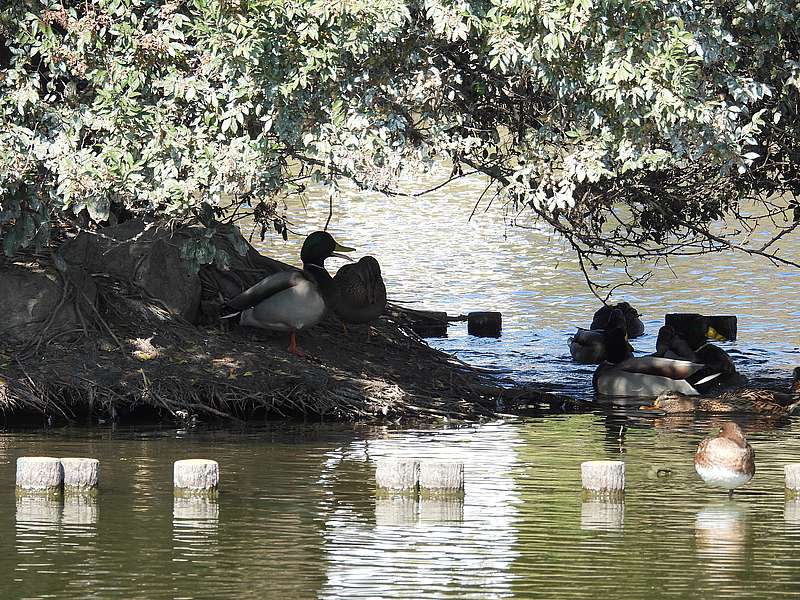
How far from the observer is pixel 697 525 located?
974 cm

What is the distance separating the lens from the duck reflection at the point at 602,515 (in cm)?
967

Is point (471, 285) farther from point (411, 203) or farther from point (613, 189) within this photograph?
point (411, 203)

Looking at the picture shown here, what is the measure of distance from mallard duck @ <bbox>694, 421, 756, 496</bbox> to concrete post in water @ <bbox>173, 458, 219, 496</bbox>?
11.2ft

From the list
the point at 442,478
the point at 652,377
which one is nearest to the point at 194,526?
the point at 442,478

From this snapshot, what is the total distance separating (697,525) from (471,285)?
1976cm

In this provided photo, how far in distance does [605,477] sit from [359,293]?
→ 6540 millimetres

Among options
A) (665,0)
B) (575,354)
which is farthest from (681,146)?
(575,354)

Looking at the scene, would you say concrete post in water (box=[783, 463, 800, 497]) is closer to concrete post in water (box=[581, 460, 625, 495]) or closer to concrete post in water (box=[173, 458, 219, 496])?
concrete post in water (box=[581, 460, 625, 495])

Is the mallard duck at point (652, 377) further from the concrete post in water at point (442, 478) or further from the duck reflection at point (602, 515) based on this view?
the concrete post in water at point (442, 478)

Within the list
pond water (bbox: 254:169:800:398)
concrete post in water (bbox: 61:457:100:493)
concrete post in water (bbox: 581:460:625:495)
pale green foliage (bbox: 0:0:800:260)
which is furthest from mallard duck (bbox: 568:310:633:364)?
concrete post in water (bbox: 61:457:100:493)

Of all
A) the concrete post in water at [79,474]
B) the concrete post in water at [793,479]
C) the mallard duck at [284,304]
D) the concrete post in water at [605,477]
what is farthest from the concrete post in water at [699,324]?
the concrete post in water at [79,474]

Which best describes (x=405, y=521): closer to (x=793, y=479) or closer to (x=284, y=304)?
(x=793, y=479)

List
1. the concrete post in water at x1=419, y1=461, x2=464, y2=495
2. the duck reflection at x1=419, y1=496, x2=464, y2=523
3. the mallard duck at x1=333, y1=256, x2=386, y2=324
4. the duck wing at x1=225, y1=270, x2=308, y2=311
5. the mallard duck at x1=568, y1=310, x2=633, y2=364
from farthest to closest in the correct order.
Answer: the mallard duck at x1=568, y1=310, x2=633, y2=364 → the mallard duck at x1=333, y1=256, x2=386, y2=324 → the duck wing at x1=225, y1=270, x2=308, y2=311 → the concrete post in water at x1=419, y1=461, x2=464, y2=495 → the duck reflection at x1=419, y1=496, x2=464, y2=523

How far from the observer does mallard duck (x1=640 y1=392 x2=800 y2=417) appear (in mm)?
15333
